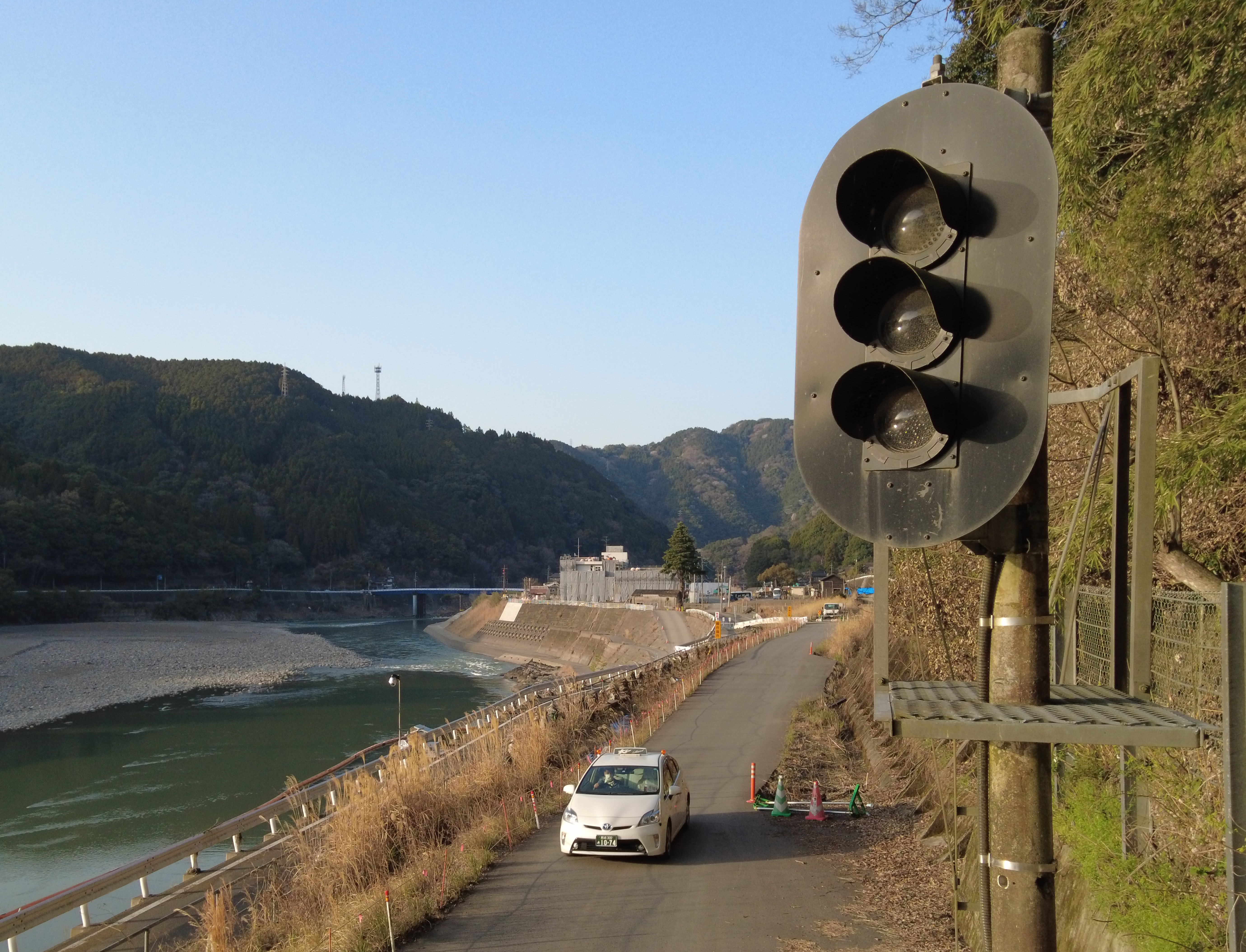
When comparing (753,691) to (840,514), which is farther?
(753,691)

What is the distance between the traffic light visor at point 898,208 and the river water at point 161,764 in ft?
55.7

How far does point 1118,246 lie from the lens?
24.1ft

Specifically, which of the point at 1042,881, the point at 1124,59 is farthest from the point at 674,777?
the point at 1042,881

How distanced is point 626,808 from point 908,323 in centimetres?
1040

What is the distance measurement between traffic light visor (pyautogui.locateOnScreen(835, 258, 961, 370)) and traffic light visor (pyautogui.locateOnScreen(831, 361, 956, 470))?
0.25ft

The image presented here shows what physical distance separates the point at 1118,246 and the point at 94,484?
133035mm

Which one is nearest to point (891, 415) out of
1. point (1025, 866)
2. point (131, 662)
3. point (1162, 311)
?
point (1025, 866)

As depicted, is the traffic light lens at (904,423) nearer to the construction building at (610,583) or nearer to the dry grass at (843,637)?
the dry grass at (843,637)

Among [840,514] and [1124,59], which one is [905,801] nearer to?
[1124,59]

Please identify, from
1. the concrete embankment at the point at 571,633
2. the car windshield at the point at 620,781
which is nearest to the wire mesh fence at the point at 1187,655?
the car windshield at the point at 620,781

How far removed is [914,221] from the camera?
301 cm

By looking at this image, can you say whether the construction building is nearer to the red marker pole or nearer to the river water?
the river water

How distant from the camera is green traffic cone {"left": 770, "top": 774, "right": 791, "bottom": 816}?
14.7m

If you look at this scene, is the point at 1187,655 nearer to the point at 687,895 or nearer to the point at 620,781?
the point at 687,895
